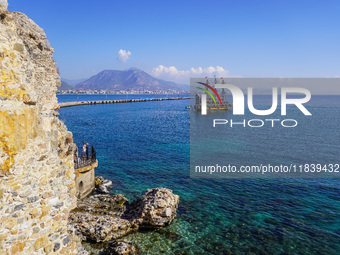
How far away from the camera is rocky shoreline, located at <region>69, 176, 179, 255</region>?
43.4ft

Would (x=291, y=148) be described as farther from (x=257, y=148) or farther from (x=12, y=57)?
(x=12, y=57)

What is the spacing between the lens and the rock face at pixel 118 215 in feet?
44.7

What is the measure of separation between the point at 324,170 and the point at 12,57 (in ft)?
95.9

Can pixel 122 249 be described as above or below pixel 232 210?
above

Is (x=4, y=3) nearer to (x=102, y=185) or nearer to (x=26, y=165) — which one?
(x=26, y=165)

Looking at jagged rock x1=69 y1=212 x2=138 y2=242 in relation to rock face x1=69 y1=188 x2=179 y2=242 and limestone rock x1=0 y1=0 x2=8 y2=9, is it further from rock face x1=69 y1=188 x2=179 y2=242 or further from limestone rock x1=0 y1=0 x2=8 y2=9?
limestone rock x1=0 y1=0 x2=8 y2=9

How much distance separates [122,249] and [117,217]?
10.7 ft

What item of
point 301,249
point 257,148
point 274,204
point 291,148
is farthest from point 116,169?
point 291,148

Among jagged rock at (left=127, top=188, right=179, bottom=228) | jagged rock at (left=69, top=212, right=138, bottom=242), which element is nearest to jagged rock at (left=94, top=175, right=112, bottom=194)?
jagged rock at (left=127, top=188, right=179, bottom=228)

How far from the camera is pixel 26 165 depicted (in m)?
5.16

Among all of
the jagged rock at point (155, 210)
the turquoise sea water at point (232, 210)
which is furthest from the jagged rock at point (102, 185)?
the jagged rock at point (155, 210)

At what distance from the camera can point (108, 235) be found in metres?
13.6

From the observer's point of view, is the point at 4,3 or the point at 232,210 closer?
the point at 4,3

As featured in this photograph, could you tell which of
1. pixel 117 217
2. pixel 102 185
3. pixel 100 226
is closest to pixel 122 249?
pixel 100 226
